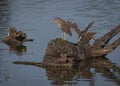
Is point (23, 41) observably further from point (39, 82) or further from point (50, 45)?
point (39, 82)

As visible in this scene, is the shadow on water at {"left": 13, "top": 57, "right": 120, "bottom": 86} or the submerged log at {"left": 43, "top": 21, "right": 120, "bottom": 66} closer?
the shadow on water at {"left": 13, "top": 57, "right": 120, "bottom": 86}

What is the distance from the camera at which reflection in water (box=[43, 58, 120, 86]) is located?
24686 mm

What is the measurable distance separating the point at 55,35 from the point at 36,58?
882 centimetres

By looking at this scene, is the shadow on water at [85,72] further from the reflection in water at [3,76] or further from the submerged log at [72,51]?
the reflection in water at [3,76]

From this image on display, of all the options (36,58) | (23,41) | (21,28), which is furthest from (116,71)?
(21,28)

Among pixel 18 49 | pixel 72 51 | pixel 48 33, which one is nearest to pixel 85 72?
pixel 72 51

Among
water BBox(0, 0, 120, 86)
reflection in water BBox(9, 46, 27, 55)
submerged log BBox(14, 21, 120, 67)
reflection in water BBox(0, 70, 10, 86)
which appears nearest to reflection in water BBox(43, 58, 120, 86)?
water BBox(0, 0, 120, 86)

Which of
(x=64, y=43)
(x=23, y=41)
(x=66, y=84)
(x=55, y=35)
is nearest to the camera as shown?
(x=66, y=84)

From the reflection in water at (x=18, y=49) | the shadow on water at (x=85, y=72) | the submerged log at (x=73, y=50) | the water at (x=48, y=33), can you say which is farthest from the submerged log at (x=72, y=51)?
the reflection in water at (x=18, y=49)

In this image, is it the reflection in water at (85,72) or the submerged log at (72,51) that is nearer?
the reflection in water at (85,72)

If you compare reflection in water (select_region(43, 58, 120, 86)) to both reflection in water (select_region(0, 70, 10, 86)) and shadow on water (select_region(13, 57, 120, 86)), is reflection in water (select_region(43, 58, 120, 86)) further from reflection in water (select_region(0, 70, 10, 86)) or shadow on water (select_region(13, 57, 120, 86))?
reflection in water (select_region(0, 70, 10, 86))

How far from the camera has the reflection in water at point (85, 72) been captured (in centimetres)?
2469

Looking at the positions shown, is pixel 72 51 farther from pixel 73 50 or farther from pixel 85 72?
pixel 85 72

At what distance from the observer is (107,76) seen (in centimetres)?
2553
